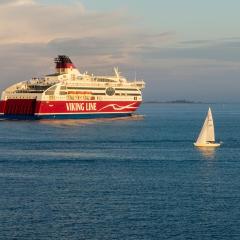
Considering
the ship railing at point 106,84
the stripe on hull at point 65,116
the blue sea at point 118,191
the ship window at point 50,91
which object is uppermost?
the ship railing at point 106,84

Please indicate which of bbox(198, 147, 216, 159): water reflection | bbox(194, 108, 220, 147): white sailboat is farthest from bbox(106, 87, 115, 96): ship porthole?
bbox(198, 147, 216, 159): water reflection

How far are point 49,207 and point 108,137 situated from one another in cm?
6195

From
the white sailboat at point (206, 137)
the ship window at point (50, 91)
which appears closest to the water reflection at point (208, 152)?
the white sailboat at point (206, 137)

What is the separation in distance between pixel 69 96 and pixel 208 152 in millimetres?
72337

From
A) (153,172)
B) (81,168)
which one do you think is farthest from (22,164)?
(153,172)

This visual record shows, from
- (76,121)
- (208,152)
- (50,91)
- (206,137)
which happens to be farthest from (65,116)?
(208,152)

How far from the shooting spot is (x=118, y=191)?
180 feet

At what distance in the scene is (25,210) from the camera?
154ft

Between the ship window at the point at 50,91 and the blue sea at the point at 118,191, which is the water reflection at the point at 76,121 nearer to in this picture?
the ship window at the point at 50,91

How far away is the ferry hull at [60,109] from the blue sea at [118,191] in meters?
50.7

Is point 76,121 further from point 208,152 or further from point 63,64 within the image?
point 208,152

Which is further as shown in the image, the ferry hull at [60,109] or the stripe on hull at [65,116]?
the stripe on hull at [65,116]

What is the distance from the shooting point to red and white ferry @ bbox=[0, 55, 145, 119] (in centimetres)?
15075

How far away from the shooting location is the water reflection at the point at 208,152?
81562mm
